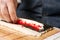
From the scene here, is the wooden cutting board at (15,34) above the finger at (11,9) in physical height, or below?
below

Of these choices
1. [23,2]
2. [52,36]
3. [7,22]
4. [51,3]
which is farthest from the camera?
[23,2]

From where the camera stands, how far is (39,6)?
2.74 feet

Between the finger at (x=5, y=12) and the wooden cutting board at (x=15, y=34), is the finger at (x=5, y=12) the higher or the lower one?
the higher one

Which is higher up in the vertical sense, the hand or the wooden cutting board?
the hand

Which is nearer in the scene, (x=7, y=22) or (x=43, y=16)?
(x=7, y=22)

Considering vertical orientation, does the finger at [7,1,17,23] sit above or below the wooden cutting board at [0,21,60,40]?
above

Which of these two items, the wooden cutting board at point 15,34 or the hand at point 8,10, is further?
the hand at point 8,10

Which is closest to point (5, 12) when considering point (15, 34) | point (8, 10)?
point (8, 10)

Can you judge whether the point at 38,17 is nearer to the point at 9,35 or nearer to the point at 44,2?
the point at 44,2

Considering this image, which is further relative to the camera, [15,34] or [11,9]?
[11,9]

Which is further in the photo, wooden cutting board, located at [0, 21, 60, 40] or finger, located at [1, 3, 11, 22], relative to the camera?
finger, located at [1, 3, 11, 22]

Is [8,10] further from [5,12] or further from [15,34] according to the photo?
[15,34]

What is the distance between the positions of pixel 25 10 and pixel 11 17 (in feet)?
0.72

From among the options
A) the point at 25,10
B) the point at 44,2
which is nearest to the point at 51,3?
the point at 44,2
